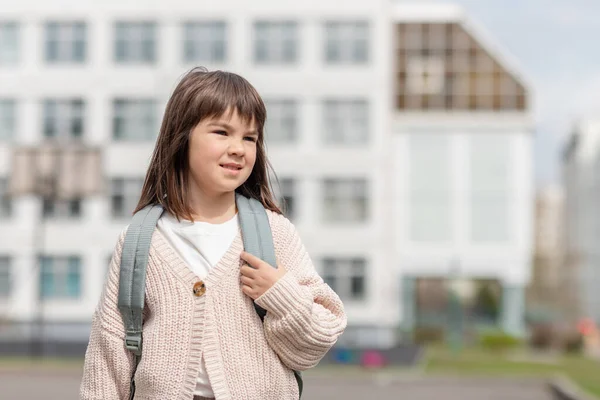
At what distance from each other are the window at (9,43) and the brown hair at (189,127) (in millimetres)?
47243

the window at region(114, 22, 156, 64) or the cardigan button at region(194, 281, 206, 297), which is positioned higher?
the window at region(114, 22, 156, 64)

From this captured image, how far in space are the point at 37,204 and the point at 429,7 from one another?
2048 cm

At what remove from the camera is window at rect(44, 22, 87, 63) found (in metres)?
49.0

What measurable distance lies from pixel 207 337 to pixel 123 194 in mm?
45754

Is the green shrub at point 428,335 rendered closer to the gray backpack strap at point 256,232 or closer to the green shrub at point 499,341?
the green shrub at point 499,341

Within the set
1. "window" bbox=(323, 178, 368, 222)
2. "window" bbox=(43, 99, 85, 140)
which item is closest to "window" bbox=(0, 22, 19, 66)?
"window" bbox=(43, 99, 85, 140)

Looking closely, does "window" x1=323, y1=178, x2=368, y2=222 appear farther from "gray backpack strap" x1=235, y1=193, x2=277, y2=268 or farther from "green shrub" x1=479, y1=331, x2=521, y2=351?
"gray backpack strap" x1=235, y1=193, x2=277, y2=268

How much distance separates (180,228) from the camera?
345cm

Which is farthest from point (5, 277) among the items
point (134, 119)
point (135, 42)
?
point (135, 42)

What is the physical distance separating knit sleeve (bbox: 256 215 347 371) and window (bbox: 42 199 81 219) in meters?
45.7

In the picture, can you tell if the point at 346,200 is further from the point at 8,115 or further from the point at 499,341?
the point at 8,115

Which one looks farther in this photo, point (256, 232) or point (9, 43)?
point (9, 43)

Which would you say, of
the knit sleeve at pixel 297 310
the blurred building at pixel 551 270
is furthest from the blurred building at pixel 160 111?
the knit sleeve at pixel 297 310

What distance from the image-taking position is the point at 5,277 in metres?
48.6
